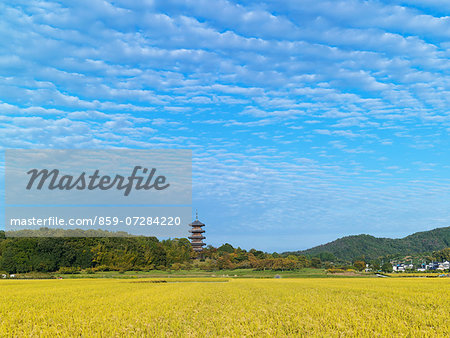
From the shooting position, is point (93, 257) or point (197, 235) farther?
point (197, 235)

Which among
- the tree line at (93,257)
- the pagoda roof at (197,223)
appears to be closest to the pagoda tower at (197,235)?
the pagoda roof at (197,223)

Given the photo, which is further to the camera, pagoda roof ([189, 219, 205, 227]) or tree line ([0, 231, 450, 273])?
pagoda roof ([189, 219, 205, 227])

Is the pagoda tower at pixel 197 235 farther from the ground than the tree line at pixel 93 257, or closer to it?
farther from the ground

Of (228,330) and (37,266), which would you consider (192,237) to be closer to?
(37,266)

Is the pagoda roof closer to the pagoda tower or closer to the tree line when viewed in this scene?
the pagoda tower

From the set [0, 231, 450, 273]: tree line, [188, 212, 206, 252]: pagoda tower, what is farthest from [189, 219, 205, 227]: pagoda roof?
[0, 231, 450, 273]: tree line

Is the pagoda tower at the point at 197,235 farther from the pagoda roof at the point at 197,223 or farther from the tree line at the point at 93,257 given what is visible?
the tree line at the point at 93,257

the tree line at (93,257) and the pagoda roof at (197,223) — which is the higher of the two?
the pagoda roof at (197,223)

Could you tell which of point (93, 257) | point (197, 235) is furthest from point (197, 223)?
point (93, 257)

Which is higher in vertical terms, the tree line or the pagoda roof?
the pagoda roof

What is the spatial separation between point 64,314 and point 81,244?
112259 millimetres

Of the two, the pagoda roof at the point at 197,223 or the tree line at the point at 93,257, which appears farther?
the pagoda roof at the point at 197,223

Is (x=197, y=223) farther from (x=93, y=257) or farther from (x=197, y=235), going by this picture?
(x=93, y=257)

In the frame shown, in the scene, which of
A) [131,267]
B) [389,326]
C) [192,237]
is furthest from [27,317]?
[192,237]
